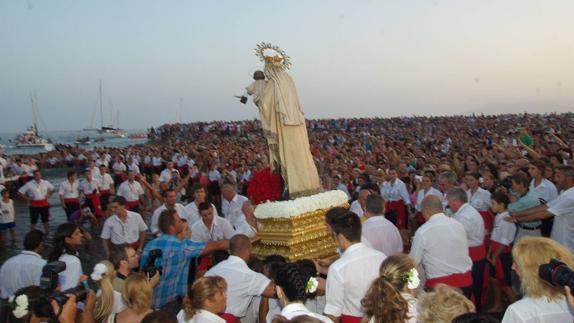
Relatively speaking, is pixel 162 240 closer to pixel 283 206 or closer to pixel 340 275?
pixel 283 206

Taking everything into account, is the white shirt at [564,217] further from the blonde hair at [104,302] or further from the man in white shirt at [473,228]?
the blonde hair at [104,302]

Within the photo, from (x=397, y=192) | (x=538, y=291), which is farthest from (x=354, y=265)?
(x=397, y=192)

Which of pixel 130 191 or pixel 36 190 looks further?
pixel 36 190

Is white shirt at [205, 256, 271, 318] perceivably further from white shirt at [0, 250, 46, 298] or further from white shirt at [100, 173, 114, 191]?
white shirt at [100, 173, 114, 191]

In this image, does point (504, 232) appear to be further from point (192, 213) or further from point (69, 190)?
point (69, 190)

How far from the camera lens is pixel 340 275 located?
400 cm

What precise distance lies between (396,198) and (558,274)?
28.7 feet

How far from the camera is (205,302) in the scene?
3.77 m

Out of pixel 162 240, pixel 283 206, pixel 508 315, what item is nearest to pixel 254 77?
pixel 283 206

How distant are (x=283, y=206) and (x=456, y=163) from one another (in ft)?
25.8

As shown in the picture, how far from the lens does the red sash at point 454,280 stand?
5234mm

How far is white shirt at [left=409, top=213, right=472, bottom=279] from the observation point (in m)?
5.16

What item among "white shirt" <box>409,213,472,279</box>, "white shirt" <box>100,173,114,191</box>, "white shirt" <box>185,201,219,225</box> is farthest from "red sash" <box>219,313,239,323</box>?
"white shirt" <box>100,173,114,191</box>

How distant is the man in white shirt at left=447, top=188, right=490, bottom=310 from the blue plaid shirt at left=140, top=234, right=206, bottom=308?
3450mm
